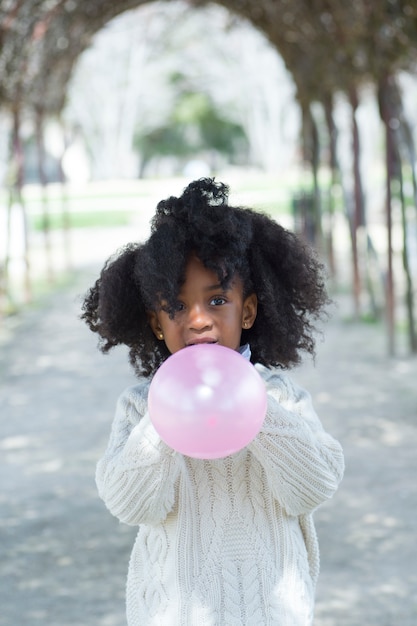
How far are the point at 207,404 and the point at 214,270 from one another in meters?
0.33

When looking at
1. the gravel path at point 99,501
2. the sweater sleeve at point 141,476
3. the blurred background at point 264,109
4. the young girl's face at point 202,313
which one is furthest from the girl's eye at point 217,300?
Result: the gravel path at point 99,501

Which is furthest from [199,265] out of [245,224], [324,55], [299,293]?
[324,55]

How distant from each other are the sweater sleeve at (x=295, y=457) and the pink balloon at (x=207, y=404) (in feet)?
0.62

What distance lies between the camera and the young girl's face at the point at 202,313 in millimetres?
2002

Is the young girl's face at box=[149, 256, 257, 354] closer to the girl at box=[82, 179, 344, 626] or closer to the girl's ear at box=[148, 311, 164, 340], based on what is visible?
the girl at box=[82, 179, 344, 626]

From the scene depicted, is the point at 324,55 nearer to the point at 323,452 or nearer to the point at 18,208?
the point at 18,208

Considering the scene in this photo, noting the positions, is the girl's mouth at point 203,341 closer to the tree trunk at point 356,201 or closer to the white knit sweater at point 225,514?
the white knit sweater at point 225,514

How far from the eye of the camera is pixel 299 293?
7.56ft

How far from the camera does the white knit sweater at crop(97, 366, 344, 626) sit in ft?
6.64

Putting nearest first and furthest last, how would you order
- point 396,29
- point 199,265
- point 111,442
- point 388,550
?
1. point 199,265
2. point 111,442
3. point 388,550
4. point 396,29

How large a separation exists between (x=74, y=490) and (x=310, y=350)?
3004 millimetres

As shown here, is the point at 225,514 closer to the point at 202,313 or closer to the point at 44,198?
the point at 202,313

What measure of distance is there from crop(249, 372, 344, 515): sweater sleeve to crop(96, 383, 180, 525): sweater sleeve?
17 cm

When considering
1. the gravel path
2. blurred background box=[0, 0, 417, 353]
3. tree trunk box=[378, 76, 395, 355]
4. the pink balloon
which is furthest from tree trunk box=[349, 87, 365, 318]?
the pink balloon
